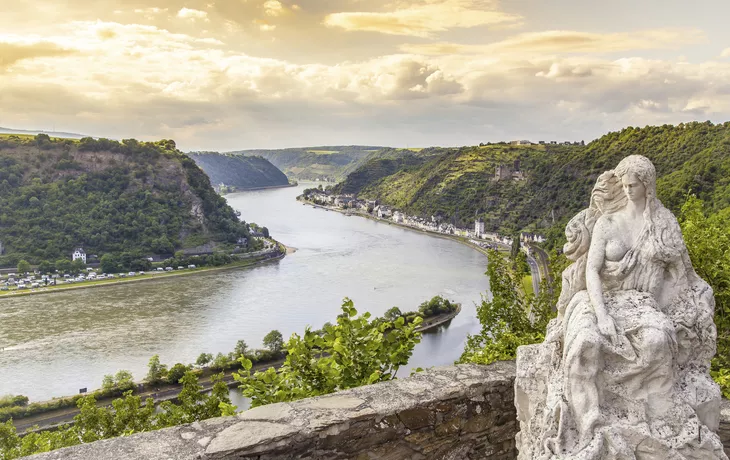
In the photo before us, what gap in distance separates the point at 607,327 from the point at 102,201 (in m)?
63.5

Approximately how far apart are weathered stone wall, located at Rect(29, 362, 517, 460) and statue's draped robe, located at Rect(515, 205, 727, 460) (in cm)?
48

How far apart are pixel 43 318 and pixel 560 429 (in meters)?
39.8

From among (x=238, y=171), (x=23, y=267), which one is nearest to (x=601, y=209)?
(x=23, y=267)

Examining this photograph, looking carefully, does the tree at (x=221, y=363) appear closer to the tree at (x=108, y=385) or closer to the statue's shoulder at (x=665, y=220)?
the tree at (x=108, y=385)

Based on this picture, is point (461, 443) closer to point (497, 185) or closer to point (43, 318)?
point (43, 318)

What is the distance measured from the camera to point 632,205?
8.20ft

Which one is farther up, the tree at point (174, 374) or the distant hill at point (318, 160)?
the distant hill at point (318, 160)

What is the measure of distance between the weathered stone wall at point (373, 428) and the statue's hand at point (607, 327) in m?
0.93

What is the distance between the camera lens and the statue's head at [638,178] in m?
2.43

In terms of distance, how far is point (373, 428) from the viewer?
2551 millimetres

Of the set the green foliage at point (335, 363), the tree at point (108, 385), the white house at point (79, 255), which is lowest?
the tree at point (108, 385)

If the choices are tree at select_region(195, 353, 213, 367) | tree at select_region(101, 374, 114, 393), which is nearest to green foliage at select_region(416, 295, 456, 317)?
tree at select_region(195, 353, 213, 367)

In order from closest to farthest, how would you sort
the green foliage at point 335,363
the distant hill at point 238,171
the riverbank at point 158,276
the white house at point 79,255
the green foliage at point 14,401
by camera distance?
the green foliage at point 335,363, the green foliage at point 14,401, the riverbank at point 158,276, the white house at point 79,255, the distant hill at point 238,171

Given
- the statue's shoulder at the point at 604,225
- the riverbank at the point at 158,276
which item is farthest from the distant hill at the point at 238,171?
the statue's shoulder at the point at 604,225
